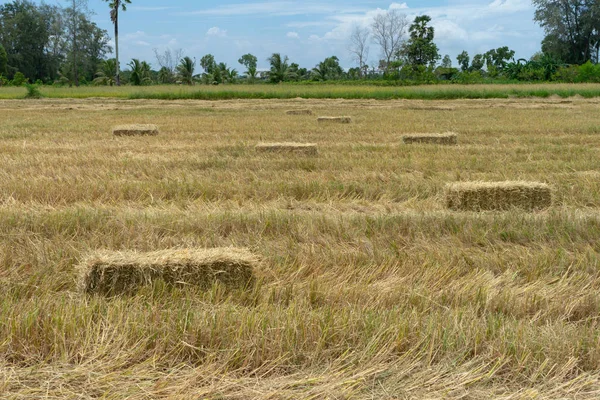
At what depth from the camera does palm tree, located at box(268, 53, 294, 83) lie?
59.7 metres

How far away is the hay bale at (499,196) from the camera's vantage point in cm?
569

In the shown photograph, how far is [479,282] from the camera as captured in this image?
3.54 metres

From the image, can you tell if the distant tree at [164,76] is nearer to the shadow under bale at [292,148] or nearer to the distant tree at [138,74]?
the distant tree at [138,74]

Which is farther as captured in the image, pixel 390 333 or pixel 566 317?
pixel 566 317

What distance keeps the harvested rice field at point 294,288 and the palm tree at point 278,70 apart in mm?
53685

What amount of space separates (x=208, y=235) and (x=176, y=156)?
15.2 ft

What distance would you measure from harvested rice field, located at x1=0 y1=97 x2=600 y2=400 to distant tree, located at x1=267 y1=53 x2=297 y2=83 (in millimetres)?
53691

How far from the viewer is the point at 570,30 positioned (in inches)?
2736

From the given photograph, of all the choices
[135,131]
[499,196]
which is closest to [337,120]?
[135,131]

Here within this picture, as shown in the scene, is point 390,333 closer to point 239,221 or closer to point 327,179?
point 239,221

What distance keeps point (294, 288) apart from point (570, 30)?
76.3 meters

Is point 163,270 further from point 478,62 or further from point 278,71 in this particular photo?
point 478,62

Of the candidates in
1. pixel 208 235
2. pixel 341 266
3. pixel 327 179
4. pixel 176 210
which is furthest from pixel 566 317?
pixel 327 179

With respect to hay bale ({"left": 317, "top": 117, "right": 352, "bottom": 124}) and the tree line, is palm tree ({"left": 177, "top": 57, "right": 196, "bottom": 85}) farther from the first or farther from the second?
hay bale ({"left": 317, "top": 117, "right": 352, "bottom": 124})
